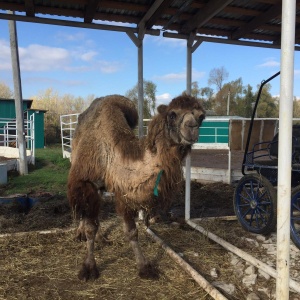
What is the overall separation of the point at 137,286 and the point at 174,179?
1.28 metres

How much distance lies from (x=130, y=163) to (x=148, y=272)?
1297mm

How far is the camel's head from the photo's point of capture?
3199 mm

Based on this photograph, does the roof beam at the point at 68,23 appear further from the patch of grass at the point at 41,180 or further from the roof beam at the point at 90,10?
the patch of grass at the point at 41,180

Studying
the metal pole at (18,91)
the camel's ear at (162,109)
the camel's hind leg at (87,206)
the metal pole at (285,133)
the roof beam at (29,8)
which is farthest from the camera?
the metal pole at (18,91)

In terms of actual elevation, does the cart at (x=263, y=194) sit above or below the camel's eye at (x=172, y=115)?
→ below

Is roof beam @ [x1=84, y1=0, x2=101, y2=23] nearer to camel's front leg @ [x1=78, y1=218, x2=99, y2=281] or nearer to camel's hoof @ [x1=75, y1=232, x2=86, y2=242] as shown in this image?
camel's front leg @ [x1=78, y1=218, x2=99, y2=281]

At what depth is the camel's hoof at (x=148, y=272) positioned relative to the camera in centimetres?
410

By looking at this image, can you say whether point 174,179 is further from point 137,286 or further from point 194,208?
point 194,208

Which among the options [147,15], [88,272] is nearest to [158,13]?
[147,15]

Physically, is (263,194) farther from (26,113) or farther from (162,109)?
(26,113)

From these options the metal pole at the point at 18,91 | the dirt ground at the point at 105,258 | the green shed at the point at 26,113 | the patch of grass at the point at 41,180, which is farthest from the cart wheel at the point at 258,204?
the green shed at the point at 26,113

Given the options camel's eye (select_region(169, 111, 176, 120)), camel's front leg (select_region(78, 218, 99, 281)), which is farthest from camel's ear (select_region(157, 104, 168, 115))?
camel's front leg (select_region(78, 218, 99, 281))

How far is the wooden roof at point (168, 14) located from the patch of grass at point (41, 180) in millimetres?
5144

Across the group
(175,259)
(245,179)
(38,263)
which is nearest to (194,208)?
(245,179)
